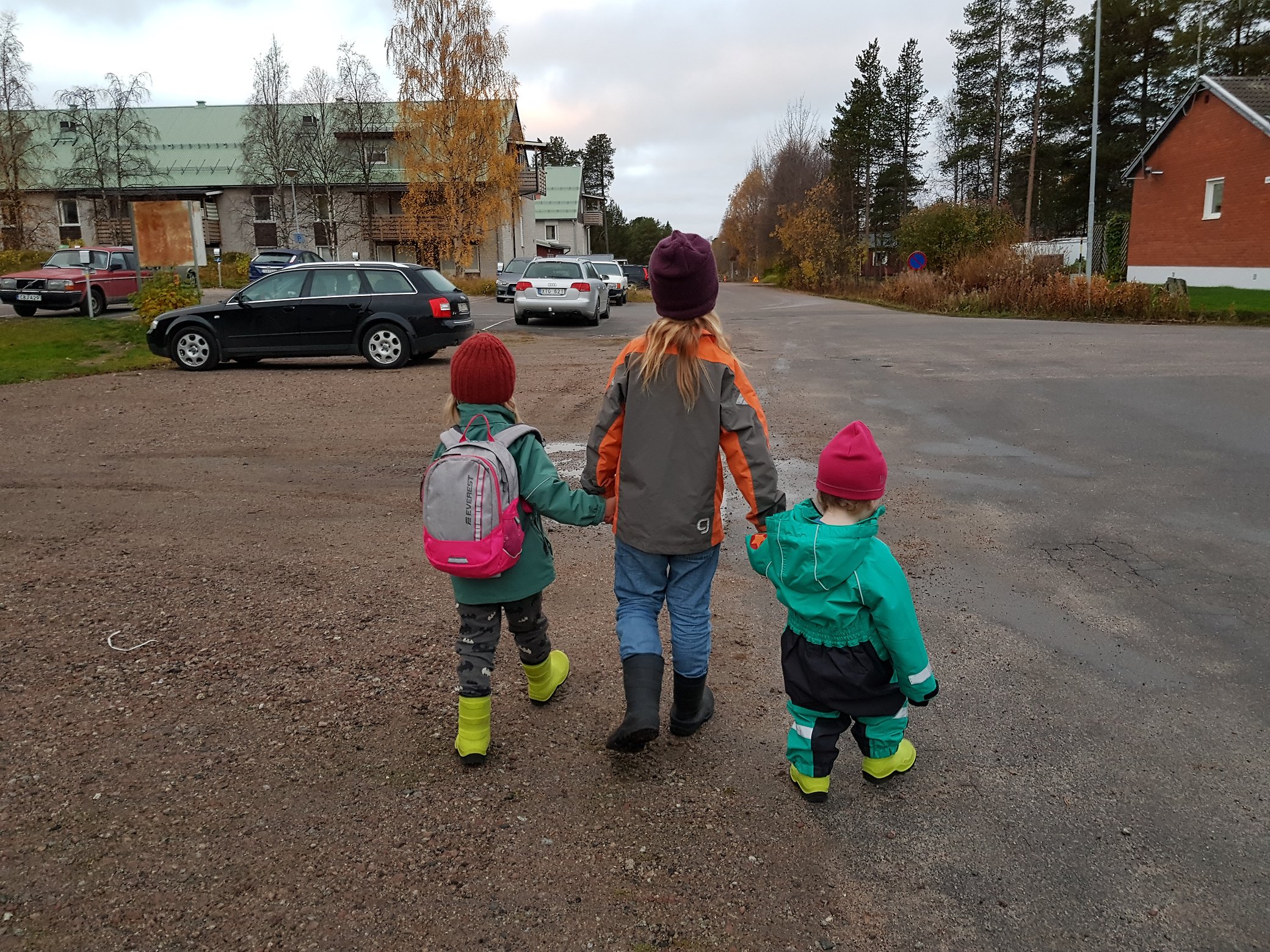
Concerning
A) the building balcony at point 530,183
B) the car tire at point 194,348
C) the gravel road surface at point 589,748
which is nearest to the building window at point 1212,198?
the gravel road surface at point 589,748

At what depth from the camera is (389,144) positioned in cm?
5556

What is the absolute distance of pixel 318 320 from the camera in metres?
14.5

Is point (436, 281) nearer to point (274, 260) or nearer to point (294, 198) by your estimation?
point (274, 260)

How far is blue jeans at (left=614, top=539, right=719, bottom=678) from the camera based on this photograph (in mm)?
3359

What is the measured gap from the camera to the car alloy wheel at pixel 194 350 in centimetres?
1425

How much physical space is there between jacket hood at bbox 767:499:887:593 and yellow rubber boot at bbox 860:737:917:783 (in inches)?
25.1

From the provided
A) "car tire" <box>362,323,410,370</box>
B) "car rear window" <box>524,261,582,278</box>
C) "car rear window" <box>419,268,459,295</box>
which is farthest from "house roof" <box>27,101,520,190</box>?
"car tire" <box>362,323,410,370</box>

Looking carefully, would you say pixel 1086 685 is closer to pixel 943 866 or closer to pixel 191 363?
pixel 943 866

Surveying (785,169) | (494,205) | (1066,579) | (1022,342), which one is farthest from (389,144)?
(1066,579)

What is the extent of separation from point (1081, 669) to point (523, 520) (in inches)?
94.3

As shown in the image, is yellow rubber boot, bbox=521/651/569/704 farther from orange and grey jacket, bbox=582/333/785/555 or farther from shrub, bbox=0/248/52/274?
shrub, bbox=0/248/52/274

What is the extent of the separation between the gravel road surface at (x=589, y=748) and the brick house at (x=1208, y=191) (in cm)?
2810

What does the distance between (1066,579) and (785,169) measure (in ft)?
239

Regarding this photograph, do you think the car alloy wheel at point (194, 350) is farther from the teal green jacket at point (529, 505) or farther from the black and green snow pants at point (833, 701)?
the black and green snow pants at point (833, 701)
